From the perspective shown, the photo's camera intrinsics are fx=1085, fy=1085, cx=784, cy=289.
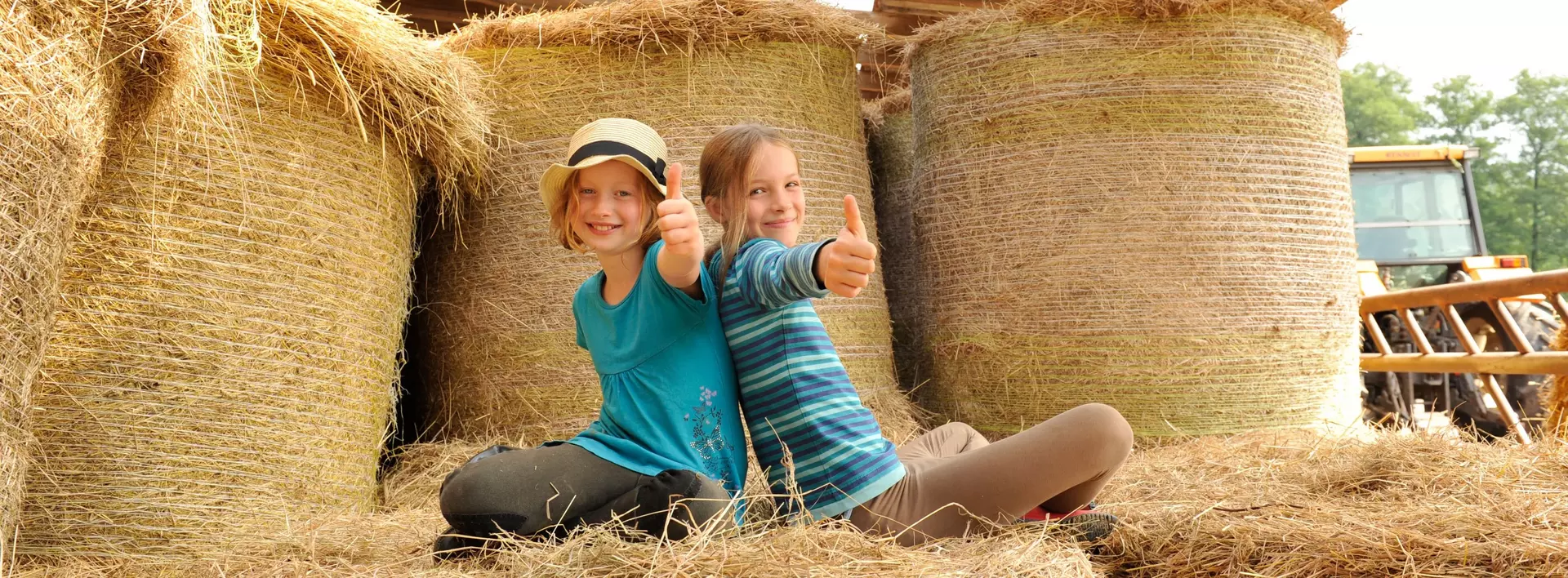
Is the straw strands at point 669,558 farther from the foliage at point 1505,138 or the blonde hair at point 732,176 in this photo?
the foliage at point 1505,138

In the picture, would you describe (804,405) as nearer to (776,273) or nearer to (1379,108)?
(776,273)

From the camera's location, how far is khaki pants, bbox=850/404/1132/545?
1701mm

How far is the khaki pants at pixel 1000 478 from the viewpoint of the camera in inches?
67.0

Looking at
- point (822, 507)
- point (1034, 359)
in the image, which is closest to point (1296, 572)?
point (822, 507)

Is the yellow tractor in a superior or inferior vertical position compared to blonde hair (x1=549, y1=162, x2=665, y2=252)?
inferior

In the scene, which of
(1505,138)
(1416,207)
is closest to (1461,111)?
(1505,138)

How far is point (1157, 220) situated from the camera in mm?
3143

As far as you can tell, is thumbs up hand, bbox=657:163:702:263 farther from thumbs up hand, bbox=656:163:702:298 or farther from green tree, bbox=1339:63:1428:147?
green tree, bbox=1339:63:1428:147

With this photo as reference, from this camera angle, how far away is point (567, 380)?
9.74ft

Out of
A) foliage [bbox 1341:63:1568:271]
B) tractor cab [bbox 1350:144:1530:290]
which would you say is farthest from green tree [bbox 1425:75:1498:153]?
tractor cab [bbox 1350:144:1530:290]

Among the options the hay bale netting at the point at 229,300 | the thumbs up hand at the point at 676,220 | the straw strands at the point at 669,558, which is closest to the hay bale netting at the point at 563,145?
the hay bale netting at the point at 229,300

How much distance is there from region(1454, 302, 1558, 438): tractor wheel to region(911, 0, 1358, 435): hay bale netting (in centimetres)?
319

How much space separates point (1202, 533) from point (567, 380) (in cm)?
175

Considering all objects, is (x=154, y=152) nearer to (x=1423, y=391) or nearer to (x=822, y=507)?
(x=822, y=507)
